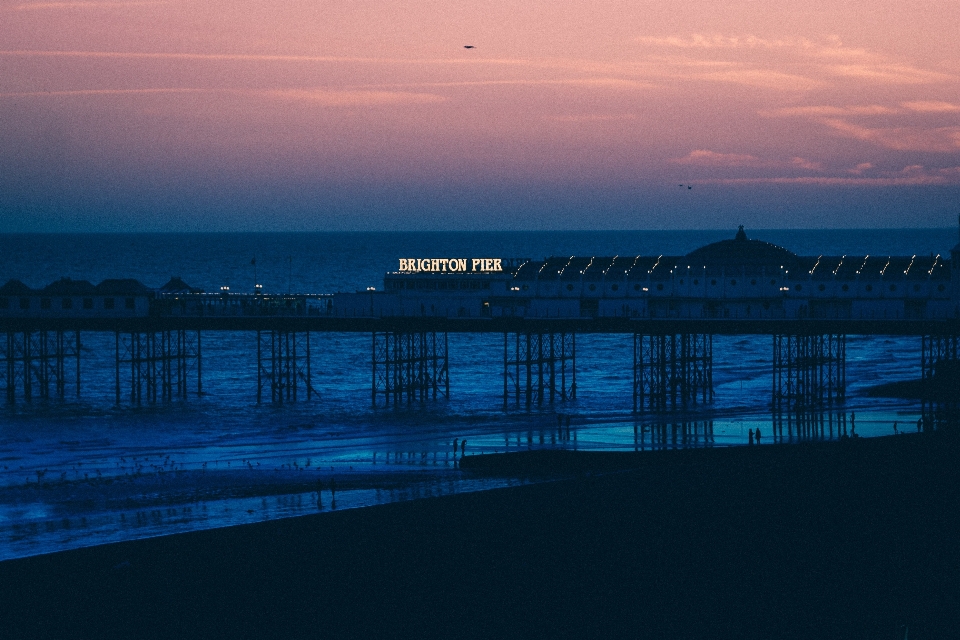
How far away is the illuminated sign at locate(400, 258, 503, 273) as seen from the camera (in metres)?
90.1

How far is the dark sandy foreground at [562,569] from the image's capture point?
31.3 m

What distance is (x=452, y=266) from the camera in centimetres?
9075

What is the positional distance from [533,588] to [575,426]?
3611cm

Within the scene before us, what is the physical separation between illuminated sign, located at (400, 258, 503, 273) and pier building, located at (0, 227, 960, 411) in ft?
0.49

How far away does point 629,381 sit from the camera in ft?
320

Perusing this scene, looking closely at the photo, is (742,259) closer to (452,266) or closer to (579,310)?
(579,310)

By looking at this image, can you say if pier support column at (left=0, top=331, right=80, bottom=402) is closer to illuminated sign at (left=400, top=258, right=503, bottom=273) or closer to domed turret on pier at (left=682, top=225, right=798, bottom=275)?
illuminated sign at (left=400, top=258, right=503, bottom=273)

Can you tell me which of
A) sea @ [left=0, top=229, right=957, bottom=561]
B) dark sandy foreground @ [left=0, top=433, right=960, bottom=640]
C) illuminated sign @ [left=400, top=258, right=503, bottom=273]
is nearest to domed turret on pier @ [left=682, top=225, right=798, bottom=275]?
sea @ [left=0, top=229, right=957, bottom=561]

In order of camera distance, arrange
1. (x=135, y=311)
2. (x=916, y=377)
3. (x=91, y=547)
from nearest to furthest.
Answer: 1. (x=91, y=547)
2. (x=135, y=311)
3. (x=916, y=377)

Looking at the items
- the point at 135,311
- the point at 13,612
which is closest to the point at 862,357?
the point at 135,311

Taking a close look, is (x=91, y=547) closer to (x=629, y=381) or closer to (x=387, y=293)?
(x=387, y=293)

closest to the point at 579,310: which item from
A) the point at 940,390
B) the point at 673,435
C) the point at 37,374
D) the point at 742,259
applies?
the point at 742,259

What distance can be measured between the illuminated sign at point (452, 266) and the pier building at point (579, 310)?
149 mm

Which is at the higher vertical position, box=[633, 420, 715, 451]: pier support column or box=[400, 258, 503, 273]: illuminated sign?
box=[400, 258, 503, 273]: illuminated sign
